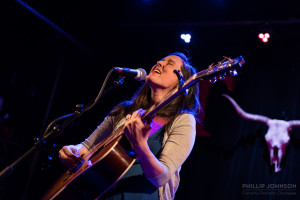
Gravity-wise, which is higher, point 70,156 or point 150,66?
point 150,66

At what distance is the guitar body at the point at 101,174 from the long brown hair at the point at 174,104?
1.57 feet

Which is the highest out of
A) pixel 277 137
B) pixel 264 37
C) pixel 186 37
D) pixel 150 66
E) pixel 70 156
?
pixel 186 37

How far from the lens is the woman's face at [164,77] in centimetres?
240

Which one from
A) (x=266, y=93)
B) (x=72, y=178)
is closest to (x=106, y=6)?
(x=266, y=93)

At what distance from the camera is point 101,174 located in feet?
6.03

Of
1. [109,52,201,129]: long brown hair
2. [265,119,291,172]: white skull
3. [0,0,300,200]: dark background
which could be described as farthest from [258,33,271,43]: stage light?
[109,52,201,129]: long brown hair

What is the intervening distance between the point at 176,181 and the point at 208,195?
9.31ft

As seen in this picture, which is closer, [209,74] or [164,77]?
[209,74]

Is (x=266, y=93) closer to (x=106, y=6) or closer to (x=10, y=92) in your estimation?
(x=106, y=6)

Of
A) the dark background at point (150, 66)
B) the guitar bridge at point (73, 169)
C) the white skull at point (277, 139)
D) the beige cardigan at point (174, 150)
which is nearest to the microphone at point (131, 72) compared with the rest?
the beige cardigan at point (174, 150)

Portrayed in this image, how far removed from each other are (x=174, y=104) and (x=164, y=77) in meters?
0.25

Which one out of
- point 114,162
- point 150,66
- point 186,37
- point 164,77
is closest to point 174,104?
point 164,77

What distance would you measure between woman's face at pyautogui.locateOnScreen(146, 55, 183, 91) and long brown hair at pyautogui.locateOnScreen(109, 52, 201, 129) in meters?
0.12

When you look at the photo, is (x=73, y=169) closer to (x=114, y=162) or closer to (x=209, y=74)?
(x=114, y=162)
